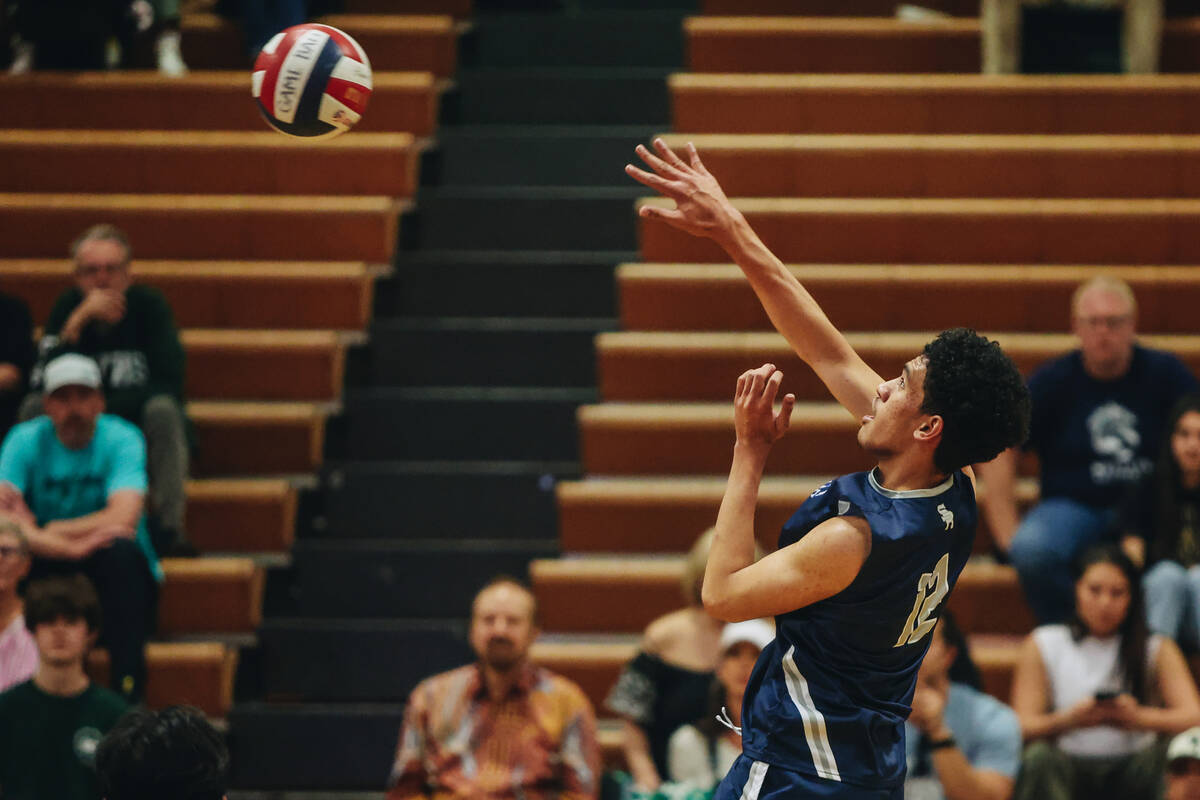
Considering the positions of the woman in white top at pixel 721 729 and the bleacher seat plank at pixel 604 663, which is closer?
the woman in white top at pixel 721 729

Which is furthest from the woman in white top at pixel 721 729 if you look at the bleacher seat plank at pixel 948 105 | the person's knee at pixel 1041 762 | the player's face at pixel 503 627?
the bleacher seat plank at pixel 948 105

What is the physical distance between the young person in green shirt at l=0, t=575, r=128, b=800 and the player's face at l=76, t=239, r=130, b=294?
140 cm

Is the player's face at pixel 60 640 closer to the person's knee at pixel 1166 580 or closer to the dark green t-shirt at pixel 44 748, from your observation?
the dark green t-shirt at pixel 44 748

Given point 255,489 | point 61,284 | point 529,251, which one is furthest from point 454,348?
point 61,284

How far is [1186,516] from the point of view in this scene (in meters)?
4.98

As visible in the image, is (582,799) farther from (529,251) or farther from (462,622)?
(529,251)

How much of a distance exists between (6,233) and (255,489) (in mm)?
1791

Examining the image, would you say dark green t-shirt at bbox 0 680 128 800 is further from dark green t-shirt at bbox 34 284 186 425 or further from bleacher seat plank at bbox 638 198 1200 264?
bleacher seat plank at bbox 638 198 1200 264

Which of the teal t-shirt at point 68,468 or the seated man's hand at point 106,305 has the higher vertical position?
the seated man's hand at point 106,305

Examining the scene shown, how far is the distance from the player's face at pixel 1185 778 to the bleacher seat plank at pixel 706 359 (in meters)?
2.03

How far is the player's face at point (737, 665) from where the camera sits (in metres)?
4.45

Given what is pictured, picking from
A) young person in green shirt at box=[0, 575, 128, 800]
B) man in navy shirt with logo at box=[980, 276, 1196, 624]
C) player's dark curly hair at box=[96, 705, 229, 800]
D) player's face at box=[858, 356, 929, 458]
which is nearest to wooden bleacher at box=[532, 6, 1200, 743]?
man in navy shirt with logo at box=[980, 276, 1196, 624]

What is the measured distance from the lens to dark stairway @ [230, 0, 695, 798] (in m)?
5.58

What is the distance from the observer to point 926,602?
259 centimetres
